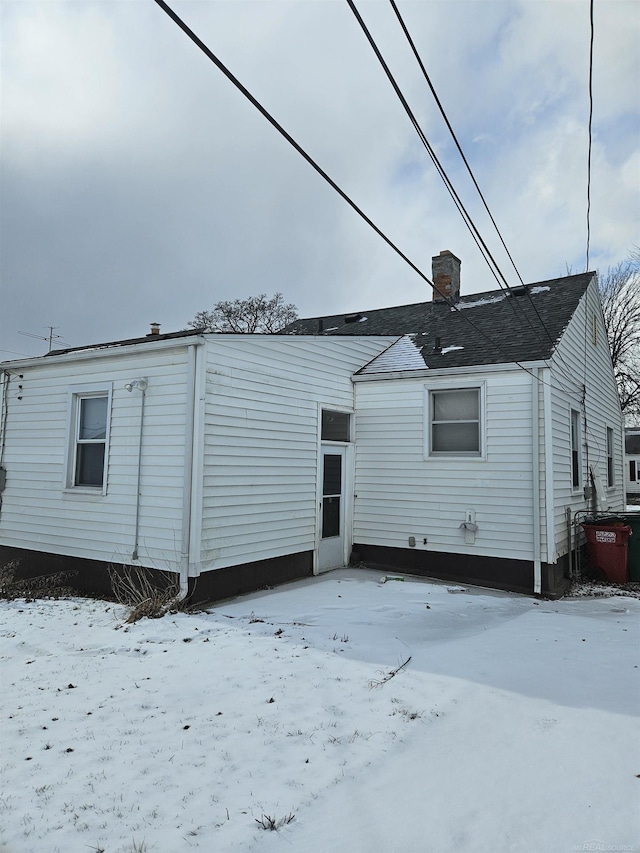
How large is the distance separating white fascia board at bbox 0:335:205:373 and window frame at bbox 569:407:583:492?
6.92m

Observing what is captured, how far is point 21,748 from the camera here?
3309 mm

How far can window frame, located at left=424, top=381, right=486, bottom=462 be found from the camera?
346 inches

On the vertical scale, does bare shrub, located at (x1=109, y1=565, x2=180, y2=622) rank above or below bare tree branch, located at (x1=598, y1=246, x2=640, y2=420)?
below

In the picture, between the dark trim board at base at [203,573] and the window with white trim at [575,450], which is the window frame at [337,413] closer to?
the dark trim board at base at [203,573]

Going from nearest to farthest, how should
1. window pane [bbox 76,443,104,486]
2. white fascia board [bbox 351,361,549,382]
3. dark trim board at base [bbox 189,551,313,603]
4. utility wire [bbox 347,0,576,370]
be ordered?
utility wire [bbox 347,0,576,370] < dark trim board at base [bbox 189,551,313,603] < window pane [bbox 76,443,104,486] < white fascia board [bbox 351,361,549,382]

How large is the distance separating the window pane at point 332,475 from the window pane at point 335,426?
346 millimetres

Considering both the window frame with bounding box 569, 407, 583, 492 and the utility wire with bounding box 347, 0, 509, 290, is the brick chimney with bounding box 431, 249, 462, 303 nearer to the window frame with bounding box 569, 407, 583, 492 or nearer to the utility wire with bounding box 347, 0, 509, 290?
the window frame with bounding box 569, 407, 583, 492

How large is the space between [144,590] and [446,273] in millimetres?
11034

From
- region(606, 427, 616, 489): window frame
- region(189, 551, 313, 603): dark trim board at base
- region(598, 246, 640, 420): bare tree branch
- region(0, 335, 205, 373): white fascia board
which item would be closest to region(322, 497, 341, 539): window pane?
region(189, 551, 313, 603): dark trim board at base

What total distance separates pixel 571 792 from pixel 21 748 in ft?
10.6

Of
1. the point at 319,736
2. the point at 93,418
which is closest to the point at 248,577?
the point at 93,418

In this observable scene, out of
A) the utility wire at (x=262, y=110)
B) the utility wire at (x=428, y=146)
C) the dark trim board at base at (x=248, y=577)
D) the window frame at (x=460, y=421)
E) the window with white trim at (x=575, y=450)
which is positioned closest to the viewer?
the utility wire at (x=262, y=110)

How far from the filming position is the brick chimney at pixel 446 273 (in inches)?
551

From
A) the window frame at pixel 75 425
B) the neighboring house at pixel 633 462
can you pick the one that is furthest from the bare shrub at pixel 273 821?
the neighboring house at pixel 633 462
